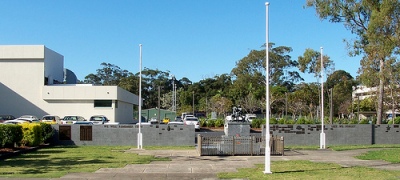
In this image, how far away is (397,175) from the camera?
47.1 ft

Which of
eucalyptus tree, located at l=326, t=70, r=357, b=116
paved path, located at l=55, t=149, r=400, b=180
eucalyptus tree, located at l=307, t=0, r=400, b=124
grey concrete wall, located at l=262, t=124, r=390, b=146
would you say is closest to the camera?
paved path, located at l=55, t=149, r=400, b=180

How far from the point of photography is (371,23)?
70.7 ft

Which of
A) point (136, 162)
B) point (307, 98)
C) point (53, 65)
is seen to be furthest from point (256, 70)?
point (136, 162)

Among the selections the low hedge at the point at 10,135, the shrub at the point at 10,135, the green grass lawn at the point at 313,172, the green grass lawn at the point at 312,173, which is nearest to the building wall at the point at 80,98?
the low hedge at the point at 10,135

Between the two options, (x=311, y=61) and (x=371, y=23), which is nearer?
(x=371, y=23)

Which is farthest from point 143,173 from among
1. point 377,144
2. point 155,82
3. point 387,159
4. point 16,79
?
point 155,82

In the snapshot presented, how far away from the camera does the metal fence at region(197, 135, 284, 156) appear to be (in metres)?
22.6

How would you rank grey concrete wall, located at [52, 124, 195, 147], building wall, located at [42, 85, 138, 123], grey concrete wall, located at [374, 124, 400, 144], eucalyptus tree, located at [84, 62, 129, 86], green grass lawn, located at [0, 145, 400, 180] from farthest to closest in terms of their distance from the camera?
eucalyptus tree, located at [84, 62, 129, 86]
building wall, located at [42, 85, 138, 123]
grey concrete wall, located at [374, 124, 400, 144]
grey concrete wall, located at [52, 124, 195, 147]
green grass lawn, located at [0, 145, 400, 180]

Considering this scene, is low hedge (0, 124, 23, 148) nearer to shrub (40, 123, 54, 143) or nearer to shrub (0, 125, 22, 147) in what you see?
shrub (0, 125, 22, 147)

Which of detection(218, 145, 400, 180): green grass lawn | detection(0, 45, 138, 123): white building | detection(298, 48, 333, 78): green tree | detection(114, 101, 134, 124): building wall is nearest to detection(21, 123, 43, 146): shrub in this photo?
detection(218, 145, 400, 180): green grass lawn

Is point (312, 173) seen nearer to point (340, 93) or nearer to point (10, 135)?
point (10, 135)

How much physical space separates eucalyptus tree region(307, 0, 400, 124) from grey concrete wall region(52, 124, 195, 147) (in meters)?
11.5

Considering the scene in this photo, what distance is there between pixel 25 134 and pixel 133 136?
7.25m

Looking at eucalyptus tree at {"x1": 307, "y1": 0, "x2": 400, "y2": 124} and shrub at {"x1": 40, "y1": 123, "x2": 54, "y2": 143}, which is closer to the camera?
eucalyptus tree at {"x1": 307, "y1": 0, "x2": 400, "y2": 124}
